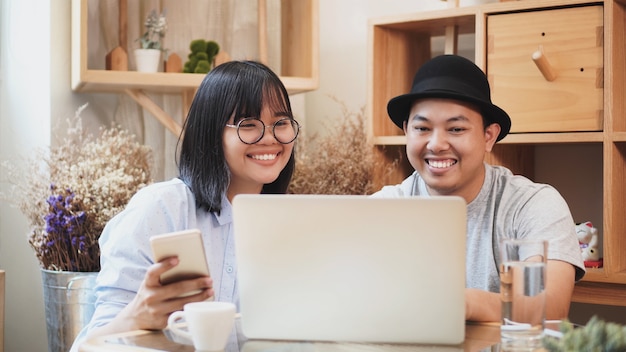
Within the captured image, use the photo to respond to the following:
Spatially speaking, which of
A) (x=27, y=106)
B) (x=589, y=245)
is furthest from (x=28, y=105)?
(x=589, y=245)

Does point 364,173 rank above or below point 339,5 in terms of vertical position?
below

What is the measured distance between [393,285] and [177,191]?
741 millimetres

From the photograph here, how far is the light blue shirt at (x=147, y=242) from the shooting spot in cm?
175

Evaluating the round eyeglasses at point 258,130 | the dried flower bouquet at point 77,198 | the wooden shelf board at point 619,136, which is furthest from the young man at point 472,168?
the dried flower bouquet at point 77,198

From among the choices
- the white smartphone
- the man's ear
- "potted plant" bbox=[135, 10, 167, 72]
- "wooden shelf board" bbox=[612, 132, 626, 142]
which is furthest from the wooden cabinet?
the white smartphone

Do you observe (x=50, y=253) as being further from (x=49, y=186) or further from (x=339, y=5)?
(x=339, y=5)

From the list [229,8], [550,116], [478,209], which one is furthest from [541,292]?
[229,8]

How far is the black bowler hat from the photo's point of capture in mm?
1988

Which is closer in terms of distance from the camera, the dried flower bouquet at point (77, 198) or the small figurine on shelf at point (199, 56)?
the dried flower bouquet at point (77, 198)

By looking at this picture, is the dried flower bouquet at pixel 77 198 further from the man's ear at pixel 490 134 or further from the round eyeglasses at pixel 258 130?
the man's ear at pixel 490 134

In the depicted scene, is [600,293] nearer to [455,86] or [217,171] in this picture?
[455,86]

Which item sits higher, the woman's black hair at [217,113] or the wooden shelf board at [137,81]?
the wooden shelf board at [137,81]

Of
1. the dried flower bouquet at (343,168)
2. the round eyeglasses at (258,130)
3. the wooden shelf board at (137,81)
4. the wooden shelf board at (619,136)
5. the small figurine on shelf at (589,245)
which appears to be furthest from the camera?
the dried flower bouquet at (343,168)

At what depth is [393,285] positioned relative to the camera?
130cm
